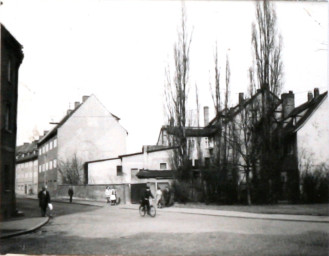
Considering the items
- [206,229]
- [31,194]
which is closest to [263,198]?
[206,229]

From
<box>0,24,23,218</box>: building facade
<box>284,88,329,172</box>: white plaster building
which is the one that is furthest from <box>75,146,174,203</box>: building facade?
<box>284,88,329,172</box>: white plaster building

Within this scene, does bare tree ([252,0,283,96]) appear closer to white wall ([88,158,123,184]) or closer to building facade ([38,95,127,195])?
building facade ([38,95,127,195])

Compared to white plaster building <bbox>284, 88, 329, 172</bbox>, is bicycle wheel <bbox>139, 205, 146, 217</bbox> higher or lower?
lower

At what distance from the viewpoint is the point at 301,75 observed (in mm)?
8367

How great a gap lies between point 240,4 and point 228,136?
6107 mm

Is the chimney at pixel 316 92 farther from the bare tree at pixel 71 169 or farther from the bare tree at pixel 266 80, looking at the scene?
the bare tree at pixel 71 169

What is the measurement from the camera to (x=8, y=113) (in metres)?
7.88

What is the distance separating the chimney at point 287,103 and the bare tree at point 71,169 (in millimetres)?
5667

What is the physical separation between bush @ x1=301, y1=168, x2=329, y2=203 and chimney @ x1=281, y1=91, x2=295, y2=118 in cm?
170

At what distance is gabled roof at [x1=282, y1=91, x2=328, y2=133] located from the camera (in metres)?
7.86

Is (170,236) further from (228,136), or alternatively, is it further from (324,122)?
(228,136)

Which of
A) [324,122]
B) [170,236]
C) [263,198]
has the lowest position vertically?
[170,236]

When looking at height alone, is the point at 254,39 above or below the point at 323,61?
above

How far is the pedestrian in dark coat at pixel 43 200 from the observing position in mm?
8281
